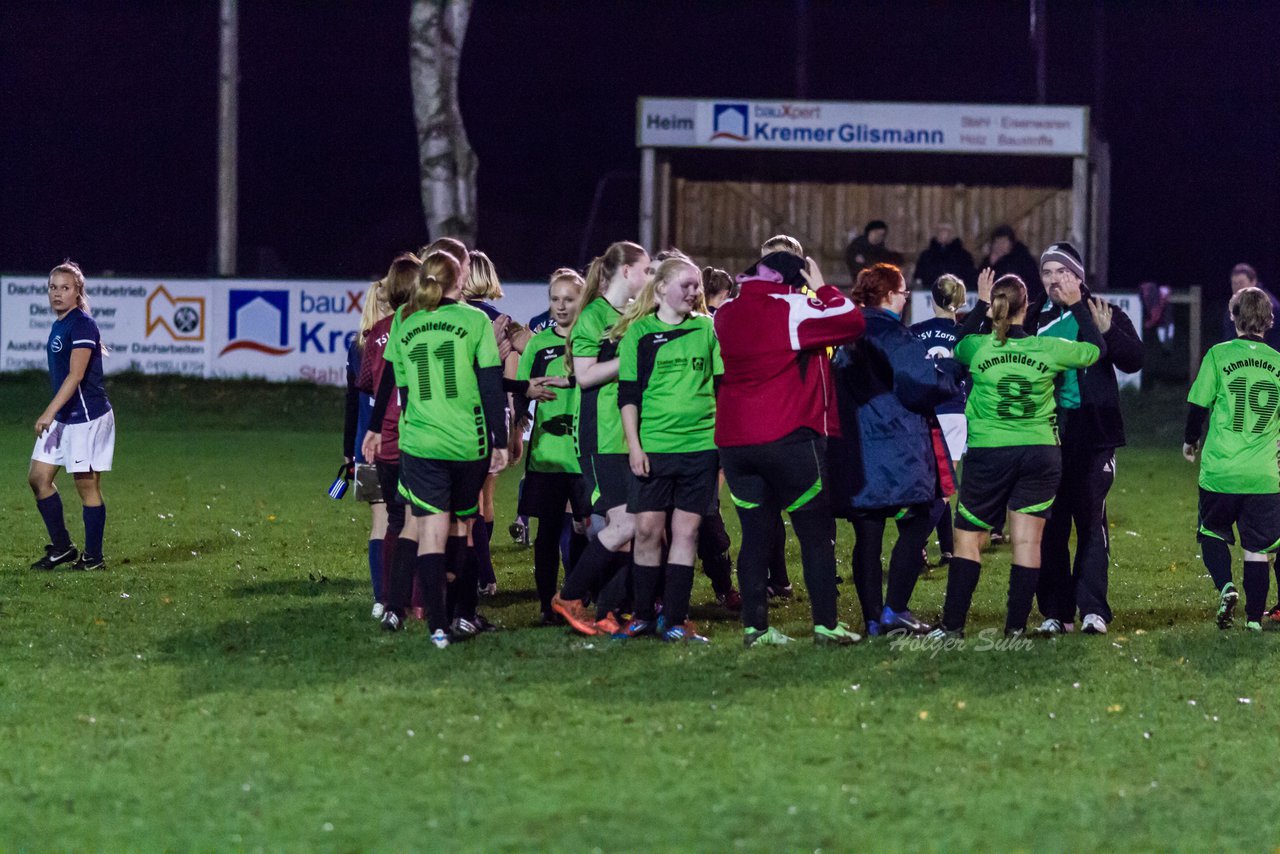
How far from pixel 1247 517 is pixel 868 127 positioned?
49.6ft

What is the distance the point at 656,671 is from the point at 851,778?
5.50 ft

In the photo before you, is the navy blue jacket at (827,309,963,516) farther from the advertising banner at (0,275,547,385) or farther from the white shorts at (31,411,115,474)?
the advertising banner at (0,275,547,385)

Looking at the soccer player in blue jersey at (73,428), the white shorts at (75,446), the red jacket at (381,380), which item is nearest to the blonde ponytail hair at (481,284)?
the red jacket at (381,380)

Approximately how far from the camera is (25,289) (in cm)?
2073

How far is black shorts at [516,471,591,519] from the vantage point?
27.4 ft

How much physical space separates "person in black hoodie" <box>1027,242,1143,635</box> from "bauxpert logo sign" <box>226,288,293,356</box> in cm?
1404

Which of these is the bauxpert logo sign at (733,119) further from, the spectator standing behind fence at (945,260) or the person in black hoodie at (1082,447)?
the person in black hoodie at (1082,447)

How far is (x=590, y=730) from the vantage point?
19.8ft

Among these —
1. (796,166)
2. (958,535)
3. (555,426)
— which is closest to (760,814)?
(958,535)

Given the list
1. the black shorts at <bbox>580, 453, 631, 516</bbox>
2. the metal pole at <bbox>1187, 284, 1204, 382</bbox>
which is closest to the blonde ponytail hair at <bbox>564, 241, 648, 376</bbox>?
the black shorts at <bbox>580, 453, 631, 516</bbox>

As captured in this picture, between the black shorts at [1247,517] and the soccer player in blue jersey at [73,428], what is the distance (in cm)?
596

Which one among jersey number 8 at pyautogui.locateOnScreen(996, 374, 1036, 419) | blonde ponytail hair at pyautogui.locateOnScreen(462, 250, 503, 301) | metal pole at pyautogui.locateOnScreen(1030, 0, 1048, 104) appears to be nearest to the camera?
jersey number 8 at pyautogui.locateOnScreen(996, 374, 1036, 419)

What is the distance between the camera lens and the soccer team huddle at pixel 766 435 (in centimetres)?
749

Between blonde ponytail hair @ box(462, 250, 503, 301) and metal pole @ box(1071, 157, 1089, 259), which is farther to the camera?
metal pole @ box(1071, 157, 1089, 259)
